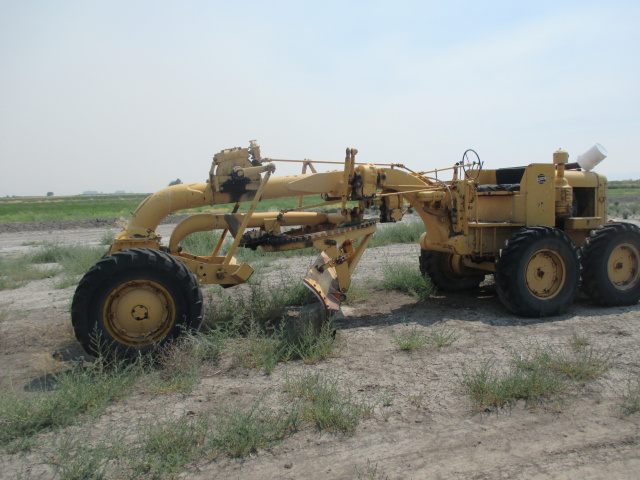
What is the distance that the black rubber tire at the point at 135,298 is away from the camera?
523 cm

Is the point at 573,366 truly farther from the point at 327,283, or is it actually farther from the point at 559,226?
the point at 559,226

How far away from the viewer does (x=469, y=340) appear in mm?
6023

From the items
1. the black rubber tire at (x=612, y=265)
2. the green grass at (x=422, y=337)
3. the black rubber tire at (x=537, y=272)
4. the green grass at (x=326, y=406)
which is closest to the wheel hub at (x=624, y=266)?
the black rubber tire at (x=612, y=265)

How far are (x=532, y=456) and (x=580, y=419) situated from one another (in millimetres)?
800

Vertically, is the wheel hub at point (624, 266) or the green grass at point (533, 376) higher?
the wheel hub at point (624, 266)

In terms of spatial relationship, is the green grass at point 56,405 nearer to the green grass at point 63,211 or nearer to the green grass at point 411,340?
the green grass at point 411,340

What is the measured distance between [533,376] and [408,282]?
4.30 m

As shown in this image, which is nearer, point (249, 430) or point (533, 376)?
point (249, 430)

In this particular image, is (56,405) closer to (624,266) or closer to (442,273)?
(442,273)

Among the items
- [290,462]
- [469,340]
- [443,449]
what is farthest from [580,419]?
[290,462]

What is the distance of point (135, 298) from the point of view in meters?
5.45

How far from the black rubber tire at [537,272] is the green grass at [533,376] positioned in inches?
55.8

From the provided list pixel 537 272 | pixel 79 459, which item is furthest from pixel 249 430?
pixel 537 272

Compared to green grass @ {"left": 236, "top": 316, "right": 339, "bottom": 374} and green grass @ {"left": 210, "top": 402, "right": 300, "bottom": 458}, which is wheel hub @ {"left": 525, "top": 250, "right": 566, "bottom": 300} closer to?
green grass @ {"left": 236, "top": 316, "right": 339, "bottom": 374}
